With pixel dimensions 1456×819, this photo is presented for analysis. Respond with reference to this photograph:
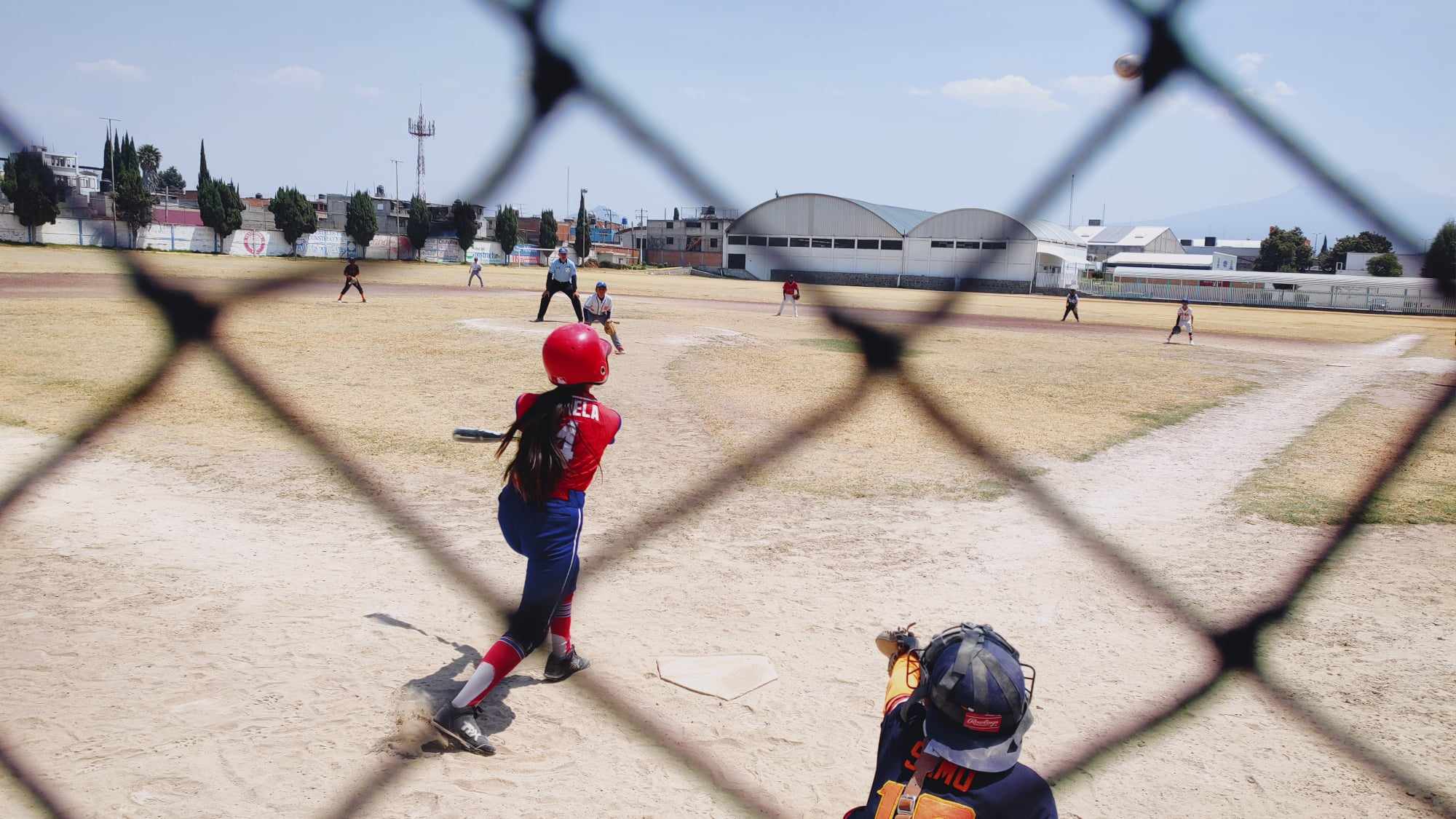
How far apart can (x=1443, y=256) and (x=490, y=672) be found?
2.40 meters

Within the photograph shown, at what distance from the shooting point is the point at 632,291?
2677cm

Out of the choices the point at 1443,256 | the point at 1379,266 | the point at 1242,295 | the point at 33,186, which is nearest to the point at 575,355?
the point at 33,186

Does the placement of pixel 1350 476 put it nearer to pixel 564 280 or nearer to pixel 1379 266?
pixel 1379 266

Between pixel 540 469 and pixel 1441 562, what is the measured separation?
466cm

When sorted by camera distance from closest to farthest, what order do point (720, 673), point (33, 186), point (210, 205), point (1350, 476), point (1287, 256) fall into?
point (33, 186) → point (210, 205) → point (720, 673) → point (1350, 476) → point (1287, 256)

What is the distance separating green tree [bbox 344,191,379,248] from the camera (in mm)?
1268

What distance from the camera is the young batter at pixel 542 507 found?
8.56ft

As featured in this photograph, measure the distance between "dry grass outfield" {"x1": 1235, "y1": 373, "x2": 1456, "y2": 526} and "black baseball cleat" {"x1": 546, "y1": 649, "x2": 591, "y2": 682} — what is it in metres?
3.67

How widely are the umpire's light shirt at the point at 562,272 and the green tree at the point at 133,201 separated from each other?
37.0 feet

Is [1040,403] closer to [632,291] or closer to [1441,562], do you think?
[1441,562]

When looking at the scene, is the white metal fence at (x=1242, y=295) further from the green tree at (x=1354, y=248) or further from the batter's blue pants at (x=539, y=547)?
the batter's blue pants at (x=539, y=547)

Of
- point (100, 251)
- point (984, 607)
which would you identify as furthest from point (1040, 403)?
point (100, 251)

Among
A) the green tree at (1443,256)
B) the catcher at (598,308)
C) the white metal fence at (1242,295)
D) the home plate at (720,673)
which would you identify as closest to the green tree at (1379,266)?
the green tree at (1443,256)

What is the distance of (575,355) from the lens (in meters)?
2.41
